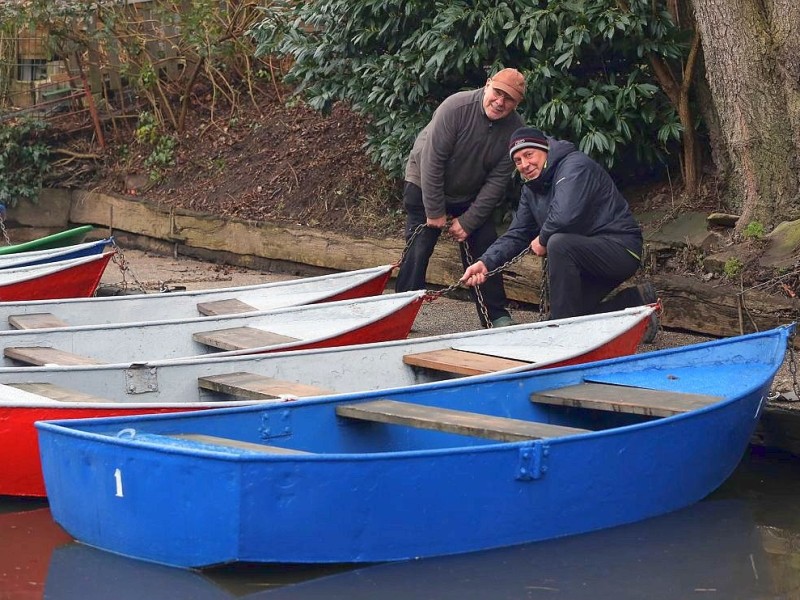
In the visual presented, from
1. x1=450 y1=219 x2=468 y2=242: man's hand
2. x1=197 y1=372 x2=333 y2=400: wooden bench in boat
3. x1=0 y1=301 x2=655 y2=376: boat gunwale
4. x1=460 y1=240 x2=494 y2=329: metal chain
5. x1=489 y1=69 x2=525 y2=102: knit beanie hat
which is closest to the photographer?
x1=197 y1=372 x2=333 y2=400: wooden bench in boat

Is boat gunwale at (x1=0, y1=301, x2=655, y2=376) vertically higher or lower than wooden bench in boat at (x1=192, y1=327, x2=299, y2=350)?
higher

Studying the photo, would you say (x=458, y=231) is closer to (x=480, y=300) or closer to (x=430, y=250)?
(x=430, y=250)

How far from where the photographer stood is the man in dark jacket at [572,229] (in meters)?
7.45

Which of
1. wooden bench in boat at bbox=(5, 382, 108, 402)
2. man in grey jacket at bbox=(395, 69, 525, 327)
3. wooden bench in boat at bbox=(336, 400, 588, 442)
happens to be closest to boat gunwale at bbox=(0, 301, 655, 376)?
wooden bench in boat at bbox=(5, 382, 108, 402)

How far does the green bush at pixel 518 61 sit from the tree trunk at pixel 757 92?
53cm

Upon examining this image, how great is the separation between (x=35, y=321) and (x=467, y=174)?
9.16 ft

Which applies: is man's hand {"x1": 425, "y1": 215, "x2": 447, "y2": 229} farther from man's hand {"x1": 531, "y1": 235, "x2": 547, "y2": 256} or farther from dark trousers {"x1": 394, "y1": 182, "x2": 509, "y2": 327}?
man's hand {"x1": 531, "y1": 235, "x2": 547, "y2": 256}

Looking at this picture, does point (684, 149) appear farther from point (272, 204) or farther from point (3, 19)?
point (3, 19)

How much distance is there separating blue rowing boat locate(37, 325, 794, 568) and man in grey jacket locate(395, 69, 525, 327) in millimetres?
1911

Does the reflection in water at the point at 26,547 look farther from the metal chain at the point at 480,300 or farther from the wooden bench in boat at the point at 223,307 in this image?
the metal chain at the point at 480,300

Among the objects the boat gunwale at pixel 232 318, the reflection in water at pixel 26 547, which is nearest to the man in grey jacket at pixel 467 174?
the boat gunwale at pixel 232 318

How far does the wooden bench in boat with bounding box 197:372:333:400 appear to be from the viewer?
625 cm

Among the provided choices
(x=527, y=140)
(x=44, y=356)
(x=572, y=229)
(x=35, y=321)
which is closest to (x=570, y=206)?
(x=572, y=229)

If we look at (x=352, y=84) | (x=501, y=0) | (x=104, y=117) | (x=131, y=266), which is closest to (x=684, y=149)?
(x=501, y=0)
